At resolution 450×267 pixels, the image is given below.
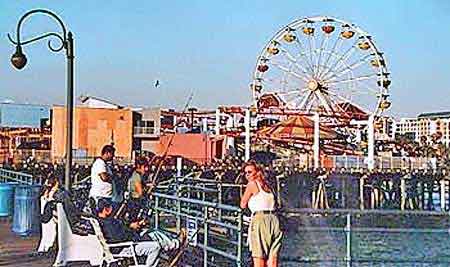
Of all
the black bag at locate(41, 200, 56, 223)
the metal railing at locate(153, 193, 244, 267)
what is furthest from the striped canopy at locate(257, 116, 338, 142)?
the metal railing at locate(153, 193, 244, 267)

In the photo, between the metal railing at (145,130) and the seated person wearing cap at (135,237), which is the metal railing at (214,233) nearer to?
the seated person wearing cap at (135,237)

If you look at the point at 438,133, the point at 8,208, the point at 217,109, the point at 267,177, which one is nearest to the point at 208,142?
the point at 217,109

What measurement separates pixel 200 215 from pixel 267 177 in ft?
8.34

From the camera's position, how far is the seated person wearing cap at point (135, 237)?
8.91m

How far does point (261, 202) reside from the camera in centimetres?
827

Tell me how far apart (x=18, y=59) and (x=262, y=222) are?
753 centimetres

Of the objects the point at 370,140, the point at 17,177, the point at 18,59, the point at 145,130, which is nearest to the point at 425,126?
Answer: the point at 145,130

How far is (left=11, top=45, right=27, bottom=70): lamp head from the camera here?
14.5 m

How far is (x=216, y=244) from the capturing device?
10500 mm

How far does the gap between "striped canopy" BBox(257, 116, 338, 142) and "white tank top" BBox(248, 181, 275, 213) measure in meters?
46.9

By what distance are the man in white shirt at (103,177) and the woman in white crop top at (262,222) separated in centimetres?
237

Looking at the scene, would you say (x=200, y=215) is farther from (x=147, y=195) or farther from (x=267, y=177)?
(x=267, y=177)

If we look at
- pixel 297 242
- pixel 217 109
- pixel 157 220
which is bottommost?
pixel 297 242

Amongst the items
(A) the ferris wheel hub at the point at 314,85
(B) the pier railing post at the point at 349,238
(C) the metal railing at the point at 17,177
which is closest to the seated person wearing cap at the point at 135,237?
(B) the pier railing post at the point at 349,238
